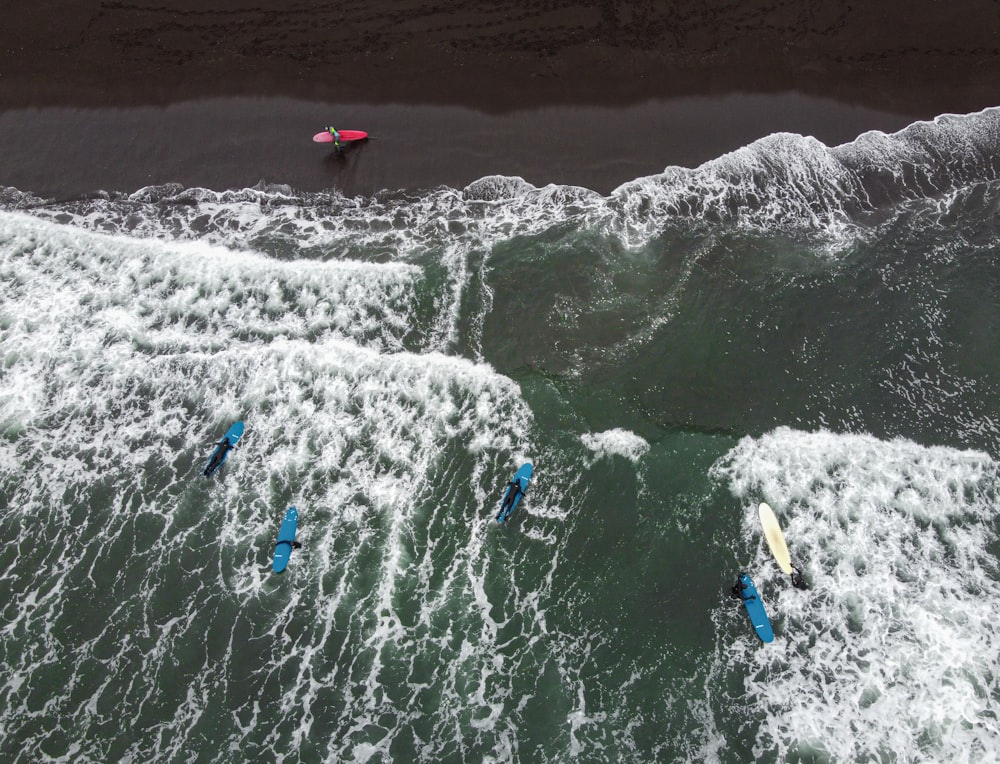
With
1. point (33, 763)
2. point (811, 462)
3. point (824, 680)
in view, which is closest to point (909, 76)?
point (811, 462)

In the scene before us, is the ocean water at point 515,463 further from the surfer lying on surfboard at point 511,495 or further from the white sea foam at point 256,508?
the surfer lying on surfboard at point 511,495

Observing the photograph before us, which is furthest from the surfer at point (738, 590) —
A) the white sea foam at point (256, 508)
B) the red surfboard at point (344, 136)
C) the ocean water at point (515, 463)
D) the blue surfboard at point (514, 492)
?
the red surfboard at point (344, 136)

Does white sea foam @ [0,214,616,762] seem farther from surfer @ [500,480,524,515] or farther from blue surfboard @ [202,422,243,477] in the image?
surfer @ [500,480,524,515]

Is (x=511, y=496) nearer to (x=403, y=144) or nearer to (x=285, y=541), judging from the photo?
(x=285, y=541)

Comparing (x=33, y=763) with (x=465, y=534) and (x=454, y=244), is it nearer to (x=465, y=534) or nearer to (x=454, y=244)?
(x=465, y=534)

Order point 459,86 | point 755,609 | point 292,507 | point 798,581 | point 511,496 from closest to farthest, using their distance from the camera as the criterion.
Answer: point 755,609 < point 798,581 < point 511,496 < point 292,507 < point 459,86

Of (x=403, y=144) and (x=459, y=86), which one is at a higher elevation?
(x=459, y=86)

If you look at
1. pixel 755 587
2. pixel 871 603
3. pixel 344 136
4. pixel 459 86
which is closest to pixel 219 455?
pixel 344 136

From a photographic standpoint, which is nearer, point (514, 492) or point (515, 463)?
point (514, 492)
